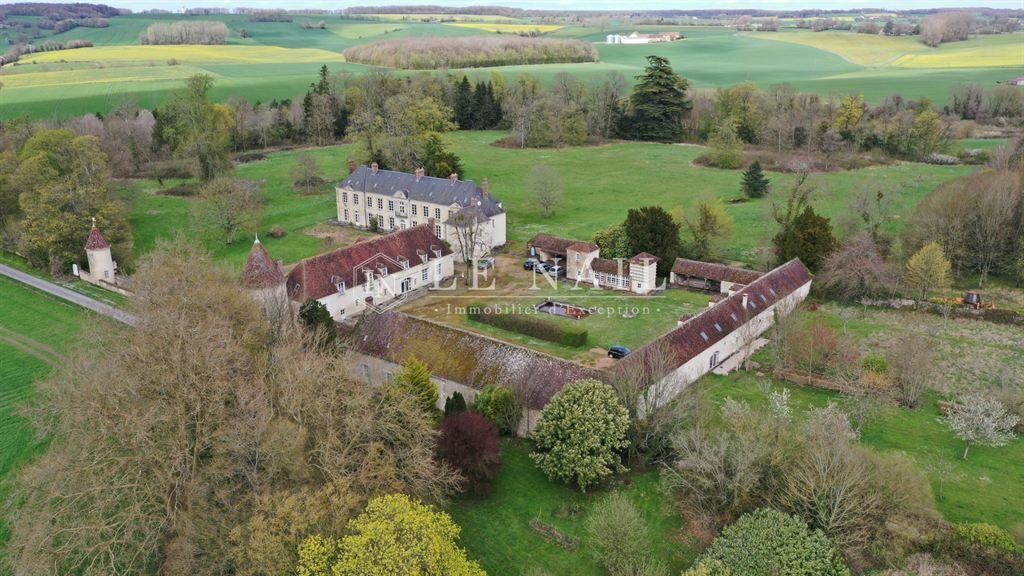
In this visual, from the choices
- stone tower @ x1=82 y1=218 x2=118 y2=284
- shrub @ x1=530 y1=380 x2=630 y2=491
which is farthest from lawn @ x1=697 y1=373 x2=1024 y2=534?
stone tower @ x1=82 y1=218 x2=118 y2=284

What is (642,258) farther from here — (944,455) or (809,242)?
(944,455)

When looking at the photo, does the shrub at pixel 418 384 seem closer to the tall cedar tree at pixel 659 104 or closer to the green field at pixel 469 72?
the tall cedar tree at pixel 659 104

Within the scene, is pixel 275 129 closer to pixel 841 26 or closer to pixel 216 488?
pixel 216 488

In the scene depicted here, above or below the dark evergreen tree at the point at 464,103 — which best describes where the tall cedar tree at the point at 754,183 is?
below

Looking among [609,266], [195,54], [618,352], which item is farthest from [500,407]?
[195,54]

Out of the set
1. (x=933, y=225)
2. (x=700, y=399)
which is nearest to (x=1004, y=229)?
(x=933, y=225)

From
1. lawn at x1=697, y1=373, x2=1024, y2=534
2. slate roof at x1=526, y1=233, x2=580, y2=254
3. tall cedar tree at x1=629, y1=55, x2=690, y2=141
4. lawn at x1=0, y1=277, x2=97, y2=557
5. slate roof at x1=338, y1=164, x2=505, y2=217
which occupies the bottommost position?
lawn at x1=697, y1=373, x2=1024, y2=534

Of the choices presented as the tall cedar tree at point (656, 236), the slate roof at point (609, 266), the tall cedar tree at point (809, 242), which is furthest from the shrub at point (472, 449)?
the tall cedar tree at point (809, 242)

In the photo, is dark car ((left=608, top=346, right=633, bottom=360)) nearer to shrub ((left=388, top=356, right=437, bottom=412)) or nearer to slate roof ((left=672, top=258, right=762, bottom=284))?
shrub ((left=388, top=356, right=437, bottom=412))
